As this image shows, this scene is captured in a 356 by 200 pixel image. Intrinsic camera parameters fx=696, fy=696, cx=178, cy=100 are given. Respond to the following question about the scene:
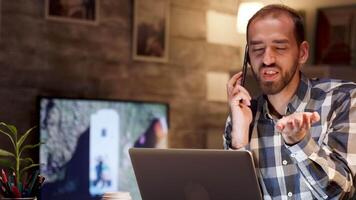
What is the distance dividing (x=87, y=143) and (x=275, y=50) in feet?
7.65

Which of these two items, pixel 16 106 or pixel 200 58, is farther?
pixel 200 58

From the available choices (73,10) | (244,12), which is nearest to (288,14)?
(73,10)

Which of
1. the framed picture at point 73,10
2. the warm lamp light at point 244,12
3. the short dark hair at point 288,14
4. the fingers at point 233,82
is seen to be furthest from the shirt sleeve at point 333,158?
the warm lamp light at point 244,12

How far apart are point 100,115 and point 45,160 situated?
457mm

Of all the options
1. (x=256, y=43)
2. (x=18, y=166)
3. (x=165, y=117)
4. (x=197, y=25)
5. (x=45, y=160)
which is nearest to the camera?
(x=18, y=166)

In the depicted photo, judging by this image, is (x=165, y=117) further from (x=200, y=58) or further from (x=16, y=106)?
(x=16, y=106)

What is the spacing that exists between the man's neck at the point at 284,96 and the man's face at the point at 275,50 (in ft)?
0.10

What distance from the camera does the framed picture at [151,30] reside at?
15.0ft

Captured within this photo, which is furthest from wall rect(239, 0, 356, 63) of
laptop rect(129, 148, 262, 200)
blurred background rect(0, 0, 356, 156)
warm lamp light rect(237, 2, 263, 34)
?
laptop rect(129, 148, 262, 200)

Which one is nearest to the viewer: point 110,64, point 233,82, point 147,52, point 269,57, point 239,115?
point 269,57

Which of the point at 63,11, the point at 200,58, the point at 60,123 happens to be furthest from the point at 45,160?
the point at 200,58

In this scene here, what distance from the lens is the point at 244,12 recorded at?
4.98 meters

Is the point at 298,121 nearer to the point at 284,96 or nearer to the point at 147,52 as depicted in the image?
the point at 284,96

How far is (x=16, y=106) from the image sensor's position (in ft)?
13.0
